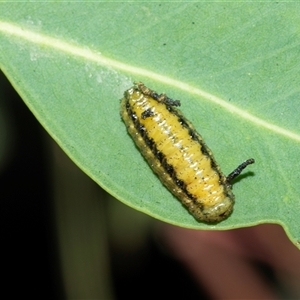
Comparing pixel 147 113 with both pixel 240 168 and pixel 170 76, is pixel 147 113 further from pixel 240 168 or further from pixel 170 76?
pixel 240 168

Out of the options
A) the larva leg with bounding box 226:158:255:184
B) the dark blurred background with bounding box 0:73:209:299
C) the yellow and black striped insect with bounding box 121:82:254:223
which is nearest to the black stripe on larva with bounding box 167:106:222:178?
the yellow and black striped insect with bounding box 121:82:254:223

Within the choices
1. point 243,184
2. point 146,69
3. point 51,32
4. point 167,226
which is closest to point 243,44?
point 146,69

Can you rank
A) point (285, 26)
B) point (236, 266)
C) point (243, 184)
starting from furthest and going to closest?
point (236, 266)
point (243, 184)
point (285, 26)

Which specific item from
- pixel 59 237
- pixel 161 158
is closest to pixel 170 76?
pixel 161 158

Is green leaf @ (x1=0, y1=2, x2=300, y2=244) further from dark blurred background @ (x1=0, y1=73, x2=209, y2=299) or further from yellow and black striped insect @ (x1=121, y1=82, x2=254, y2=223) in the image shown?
dark blurred background @ (x1=0, y1=73, x2=209, y2=299)

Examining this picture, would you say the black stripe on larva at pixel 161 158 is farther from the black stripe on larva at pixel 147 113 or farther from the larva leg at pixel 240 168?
the larva leg at pixel 240 168

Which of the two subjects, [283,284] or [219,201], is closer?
[219,201]

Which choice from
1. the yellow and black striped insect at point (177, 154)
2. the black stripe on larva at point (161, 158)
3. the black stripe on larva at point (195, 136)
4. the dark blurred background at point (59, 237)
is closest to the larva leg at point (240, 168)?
the yellow and black striped insect at point (177, 154)

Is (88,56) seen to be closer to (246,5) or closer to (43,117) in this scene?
(43,117)

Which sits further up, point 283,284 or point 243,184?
point 243,184
